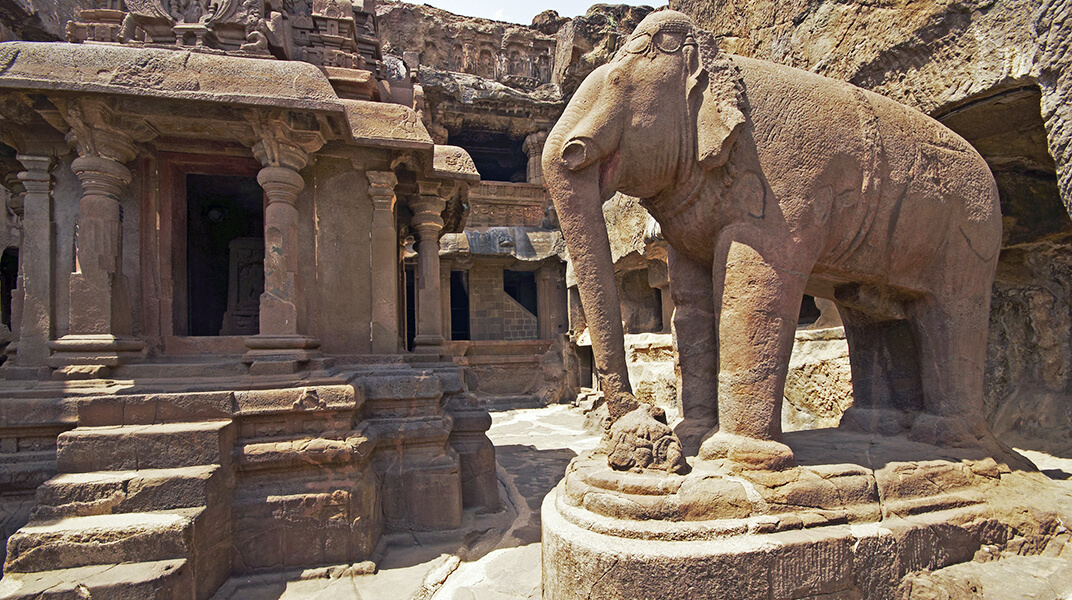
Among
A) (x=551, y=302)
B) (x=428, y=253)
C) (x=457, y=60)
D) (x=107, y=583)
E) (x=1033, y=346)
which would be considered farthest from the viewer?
(x=457, y=60)

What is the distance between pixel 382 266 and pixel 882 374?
3.86 metres

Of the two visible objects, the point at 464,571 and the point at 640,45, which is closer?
the point at 640,45

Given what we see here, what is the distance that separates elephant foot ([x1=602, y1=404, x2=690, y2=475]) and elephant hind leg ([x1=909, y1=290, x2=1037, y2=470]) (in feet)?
5.42

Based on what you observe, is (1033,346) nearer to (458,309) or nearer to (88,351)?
(88,351)

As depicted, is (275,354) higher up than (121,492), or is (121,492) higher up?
(275,354)

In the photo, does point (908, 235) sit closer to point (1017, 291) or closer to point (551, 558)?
point (551, 558)

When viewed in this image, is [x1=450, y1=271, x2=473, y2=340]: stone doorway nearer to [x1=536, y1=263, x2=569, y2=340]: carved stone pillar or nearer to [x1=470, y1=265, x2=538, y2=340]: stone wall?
[x1=470, y1=265, x2=538, y2=340]: stone wall

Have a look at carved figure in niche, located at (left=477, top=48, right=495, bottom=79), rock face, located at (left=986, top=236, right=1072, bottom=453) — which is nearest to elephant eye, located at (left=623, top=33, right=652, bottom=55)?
rock face, located at (left=986, top=236, right=1072, bottom=453)

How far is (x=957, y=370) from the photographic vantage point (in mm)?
2770

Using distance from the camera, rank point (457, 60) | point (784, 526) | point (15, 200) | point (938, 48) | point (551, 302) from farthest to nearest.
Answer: point (457, 60) → point (551, 302) → point (15, 200) → point (938, 48) → point (784, 526)

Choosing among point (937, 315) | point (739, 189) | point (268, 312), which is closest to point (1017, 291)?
point (937, 315)

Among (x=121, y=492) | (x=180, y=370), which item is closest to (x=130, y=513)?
(x=121, y=492)

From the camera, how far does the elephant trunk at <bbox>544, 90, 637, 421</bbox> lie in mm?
2346

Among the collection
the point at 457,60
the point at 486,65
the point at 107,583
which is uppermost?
the point at 457,60
